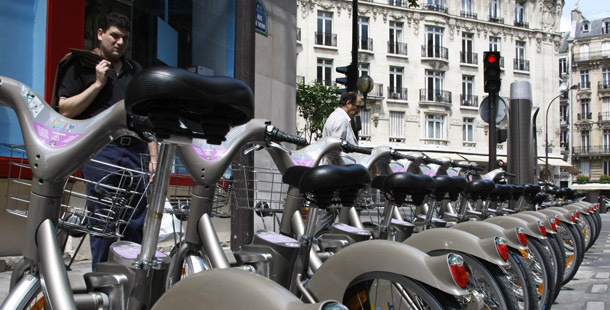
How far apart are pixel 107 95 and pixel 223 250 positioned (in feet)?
3.70

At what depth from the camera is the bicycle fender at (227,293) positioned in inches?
64.3

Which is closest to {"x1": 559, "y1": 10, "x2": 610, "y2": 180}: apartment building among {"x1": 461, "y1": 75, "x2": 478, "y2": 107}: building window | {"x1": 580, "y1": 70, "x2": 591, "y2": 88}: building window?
{"x1": 580, "y1": 70, "x2": 591, "y2": 88}: building window

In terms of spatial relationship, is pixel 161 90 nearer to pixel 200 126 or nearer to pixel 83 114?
pixel 200 126

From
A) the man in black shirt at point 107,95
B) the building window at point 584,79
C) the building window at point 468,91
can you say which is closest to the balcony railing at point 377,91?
the building window at point 468,91

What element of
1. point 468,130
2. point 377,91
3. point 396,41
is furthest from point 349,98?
point 468,130

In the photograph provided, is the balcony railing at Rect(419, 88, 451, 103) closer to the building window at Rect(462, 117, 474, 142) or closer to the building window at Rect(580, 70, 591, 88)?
the building window at Rect(462, 117, 474, 142)

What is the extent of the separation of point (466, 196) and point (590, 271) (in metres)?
3.55

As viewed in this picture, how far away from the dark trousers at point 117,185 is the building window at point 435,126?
41.1 meters

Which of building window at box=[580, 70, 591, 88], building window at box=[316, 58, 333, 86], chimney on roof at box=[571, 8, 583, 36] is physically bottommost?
building window at box=[316, 58, 333, 86]

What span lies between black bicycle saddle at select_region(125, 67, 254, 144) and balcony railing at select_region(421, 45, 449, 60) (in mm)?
42599

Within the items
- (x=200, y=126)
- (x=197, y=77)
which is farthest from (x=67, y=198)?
(x=197, y=77)

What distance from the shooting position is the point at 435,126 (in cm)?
4362

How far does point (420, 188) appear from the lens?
346 centimetres

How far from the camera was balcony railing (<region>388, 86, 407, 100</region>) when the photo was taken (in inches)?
1658
